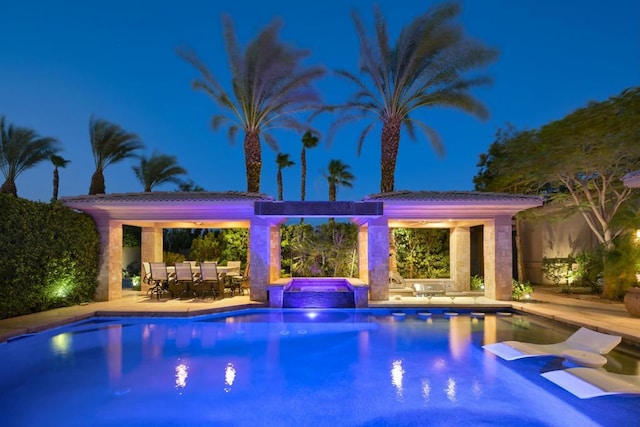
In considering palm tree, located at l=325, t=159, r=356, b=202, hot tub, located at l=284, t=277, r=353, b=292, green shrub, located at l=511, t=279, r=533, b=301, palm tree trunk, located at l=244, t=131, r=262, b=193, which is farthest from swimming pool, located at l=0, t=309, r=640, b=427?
palm tree, located at l=325, t=159, r=356, b=202

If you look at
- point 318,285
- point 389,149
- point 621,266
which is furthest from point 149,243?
point 621,266

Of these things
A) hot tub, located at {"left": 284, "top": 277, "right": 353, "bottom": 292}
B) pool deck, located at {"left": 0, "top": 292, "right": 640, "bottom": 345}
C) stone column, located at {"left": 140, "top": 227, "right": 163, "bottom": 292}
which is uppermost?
stone column, located at {"left": 140, "top": 227, "right": 163, "bottom": 292}

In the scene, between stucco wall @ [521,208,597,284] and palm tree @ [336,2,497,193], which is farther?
stucco wall @ [521,208,597,284]

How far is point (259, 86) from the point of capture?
51.5 ft

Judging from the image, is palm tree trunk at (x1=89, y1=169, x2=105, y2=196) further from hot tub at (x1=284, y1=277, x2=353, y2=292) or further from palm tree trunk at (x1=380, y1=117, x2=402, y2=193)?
palm tree trunk at (x1=380, y1=117, x2=402, y2=193)

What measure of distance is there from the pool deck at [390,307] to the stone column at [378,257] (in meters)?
0.49

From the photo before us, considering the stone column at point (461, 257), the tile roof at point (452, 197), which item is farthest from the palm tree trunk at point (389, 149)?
the stone column at point (461, 257)

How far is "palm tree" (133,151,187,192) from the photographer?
27.6 m

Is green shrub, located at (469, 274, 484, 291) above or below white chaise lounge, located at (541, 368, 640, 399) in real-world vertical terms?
above

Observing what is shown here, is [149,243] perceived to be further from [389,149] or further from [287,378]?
[287,378]

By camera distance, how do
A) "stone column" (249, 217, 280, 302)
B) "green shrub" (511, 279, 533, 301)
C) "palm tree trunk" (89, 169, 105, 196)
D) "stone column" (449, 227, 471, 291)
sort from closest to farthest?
"stone column" (249, 217, 280, 302) → "green shrub" (511, 279, 533, 301) → "stone column" (449, 227, 471, 291) → "palm tree trunk" (89, 169, 105, 196)

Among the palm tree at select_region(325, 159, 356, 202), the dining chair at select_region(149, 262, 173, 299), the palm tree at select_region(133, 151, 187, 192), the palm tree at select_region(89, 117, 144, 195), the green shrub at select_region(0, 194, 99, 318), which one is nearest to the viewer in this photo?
the green shrub at select_region(0, 194, 99, 318)

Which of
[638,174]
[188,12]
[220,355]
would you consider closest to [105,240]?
[220,355]

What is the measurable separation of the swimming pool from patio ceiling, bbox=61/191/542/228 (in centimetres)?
381
